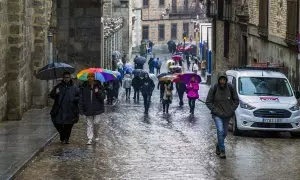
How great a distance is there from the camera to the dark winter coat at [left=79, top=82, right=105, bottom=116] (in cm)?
Answer: 1745

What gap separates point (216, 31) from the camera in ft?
142

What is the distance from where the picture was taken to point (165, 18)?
96.4m

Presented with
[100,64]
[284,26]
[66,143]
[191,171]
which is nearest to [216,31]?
[100,64]

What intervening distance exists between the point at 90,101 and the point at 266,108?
4406mm

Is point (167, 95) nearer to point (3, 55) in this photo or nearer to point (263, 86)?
point (263, 86)

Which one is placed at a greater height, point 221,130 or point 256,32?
point 256,32

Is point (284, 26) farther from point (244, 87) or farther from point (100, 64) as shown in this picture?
point (100, 64)

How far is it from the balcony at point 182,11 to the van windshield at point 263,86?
7459cm

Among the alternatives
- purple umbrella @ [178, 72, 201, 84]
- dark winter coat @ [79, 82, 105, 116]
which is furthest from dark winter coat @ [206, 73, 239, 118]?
purple umbrella @ [178, 72, 201, 84]

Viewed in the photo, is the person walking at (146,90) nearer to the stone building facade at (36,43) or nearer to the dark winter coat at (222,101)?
the stone building facade at (36,43)

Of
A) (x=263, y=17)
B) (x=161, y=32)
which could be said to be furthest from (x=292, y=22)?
(x=161, y=32)

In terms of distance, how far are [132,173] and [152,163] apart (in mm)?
1179

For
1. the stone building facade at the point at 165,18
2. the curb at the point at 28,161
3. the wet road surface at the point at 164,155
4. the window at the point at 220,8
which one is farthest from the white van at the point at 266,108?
the stone building facade at the point at 165,18

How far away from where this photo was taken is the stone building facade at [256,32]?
2553 cm
